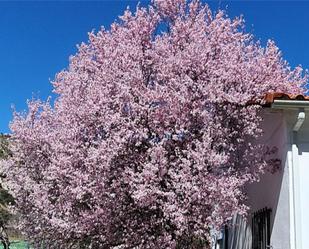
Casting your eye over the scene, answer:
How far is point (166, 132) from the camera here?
28.2 ft

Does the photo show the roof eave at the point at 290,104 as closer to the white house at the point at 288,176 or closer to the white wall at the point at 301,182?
the white house at the point at 288,176

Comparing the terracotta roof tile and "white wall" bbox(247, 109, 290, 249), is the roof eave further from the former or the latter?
"white wall" bbox(247, 109, 290, 249)

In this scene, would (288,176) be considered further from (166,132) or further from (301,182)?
(166,132)

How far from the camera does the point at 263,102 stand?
8.20 metres

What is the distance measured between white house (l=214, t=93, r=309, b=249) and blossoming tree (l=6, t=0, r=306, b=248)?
0.37 meters

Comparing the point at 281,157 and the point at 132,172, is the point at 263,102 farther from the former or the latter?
the point at 132,172

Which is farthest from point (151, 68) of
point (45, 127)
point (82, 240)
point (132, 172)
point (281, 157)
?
point (45, 127)

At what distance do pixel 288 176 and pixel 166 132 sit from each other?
2.15 metres

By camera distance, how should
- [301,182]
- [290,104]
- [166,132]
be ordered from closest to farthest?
1. [290,104]
2. [301,182]
3. [166,132]

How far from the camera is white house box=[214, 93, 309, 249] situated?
770 centimetres

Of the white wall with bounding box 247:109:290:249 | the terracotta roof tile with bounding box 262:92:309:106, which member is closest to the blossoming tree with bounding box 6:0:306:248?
the white wall with bounding box 247:109:290:249

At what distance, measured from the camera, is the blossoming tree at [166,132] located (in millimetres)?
8086

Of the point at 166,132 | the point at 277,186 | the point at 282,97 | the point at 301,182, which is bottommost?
the point at 301,182

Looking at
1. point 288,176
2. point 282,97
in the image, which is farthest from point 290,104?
point 288,176
